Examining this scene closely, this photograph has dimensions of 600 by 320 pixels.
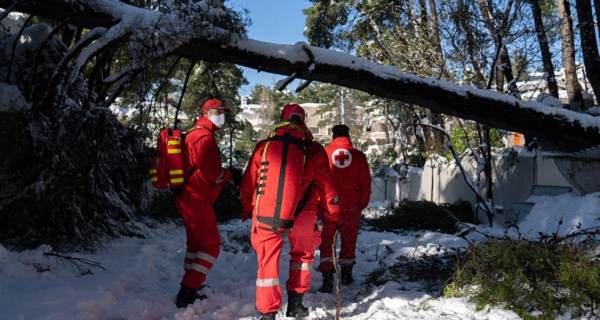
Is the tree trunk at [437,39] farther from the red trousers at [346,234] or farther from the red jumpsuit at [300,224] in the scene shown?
the red jumpsuit at [300,224]

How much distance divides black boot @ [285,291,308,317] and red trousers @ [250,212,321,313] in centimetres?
4

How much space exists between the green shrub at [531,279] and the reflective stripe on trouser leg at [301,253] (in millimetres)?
1228

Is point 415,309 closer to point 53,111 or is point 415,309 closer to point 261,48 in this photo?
point 261,48

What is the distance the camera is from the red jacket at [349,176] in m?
5.43

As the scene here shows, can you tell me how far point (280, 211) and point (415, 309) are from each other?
1.36 metres

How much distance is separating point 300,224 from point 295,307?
681mm

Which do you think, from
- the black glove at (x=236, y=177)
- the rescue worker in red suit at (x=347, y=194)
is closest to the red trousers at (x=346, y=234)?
the rescue worker in red suit at (x=347, y=194)

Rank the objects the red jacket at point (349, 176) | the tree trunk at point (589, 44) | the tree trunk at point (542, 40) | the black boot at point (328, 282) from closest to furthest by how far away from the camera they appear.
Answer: the black boot at point (328, 282), the red jacket at point (349, 176), the tree trunk at point (542, 40), the tree trunk at point (589, 44)

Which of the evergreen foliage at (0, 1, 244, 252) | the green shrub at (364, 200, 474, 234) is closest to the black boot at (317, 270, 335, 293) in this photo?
the evergreen foliage at (0, 1, 244, 252)

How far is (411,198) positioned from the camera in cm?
1730

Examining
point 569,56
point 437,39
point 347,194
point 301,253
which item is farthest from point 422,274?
point 569,56

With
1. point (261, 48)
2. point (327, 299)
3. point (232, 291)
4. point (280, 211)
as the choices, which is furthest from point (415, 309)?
point (261, 48)

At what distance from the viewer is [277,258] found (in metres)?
3.75

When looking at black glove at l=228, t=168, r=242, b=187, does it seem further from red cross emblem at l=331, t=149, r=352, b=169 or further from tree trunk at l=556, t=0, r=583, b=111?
tree trunk at l=556, t=0, r=583, b=111
